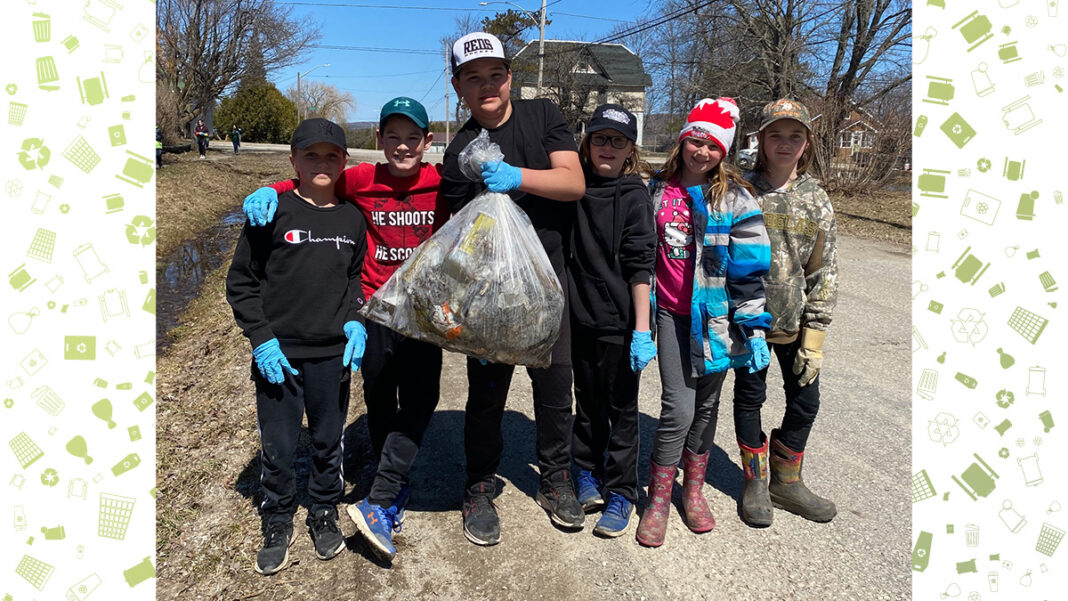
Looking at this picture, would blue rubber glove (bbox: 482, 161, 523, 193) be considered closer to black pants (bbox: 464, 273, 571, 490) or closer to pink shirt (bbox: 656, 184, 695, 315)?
black pants (bbox: 464, 273, 571, 490)

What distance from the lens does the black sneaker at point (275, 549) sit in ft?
8.27

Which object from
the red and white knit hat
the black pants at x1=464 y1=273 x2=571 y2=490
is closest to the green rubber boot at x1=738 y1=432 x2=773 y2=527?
the black pants at x1=464 y1=273 x2=571 y2=490

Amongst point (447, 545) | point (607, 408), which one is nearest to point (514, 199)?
point (607, 408)

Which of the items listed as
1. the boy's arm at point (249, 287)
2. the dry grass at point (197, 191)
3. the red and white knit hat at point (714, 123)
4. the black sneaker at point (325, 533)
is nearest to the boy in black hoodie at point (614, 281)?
the red and white knit hat at point (714, 123)

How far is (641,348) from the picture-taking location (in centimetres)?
267

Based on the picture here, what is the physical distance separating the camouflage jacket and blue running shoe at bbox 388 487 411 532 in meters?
1.82

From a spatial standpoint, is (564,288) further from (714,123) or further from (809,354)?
(809,354)

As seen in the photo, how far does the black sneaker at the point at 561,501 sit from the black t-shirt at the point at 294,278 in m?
1.21

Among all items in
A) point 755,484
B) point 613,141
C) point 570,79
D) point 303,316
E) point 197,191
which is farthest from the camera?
point 570,79

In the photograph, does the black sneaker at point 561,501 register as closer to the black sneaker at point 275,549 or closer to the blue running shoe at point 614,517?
the blue running shoe at point 614,517

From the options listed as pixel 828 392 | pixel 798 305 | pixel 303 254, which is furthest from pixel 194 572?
pixel 828 392

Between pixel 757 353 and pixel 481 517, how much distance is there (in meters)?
1.42

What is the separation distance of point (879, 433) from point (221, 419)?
4.11 metres
